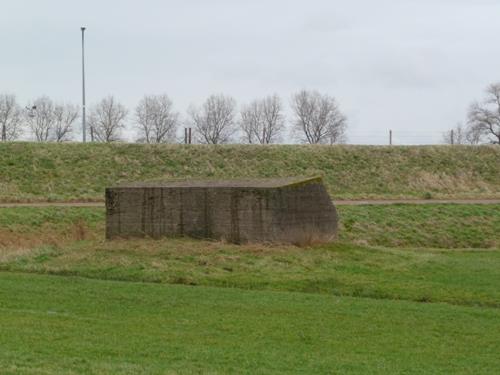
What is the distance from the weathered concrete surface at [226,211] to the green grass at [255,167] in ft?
65.9

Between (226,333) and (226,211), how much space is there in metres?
9.67

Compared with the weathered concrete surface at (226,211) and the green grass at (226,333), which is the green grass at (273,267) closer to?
the weathered concrete surface at (226,211)

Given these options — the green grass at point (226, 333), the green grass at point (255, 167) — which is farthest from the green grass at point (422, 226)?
the green grass at point (226, 333)

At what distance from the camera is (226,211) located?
22.3 m

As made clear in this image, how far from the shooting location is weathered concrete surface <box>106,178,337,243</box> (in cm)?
2211

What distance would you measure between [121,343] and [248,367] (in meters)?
2.19

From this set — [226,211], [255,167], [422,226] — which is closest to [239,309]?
[226,211]

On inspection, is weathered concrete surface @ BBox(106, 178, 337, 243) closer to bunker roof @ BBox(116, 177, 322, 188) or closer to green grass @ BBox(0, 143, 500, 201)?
bunker roof @ BBox(116, 177, 322, 188)

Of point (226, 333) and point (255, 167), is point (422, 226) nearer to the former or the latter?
point (255, 167)

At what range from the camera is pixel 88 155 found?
51.7 metres

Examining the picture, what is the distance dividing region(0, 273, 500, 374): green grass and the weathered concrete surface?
15.3 feet

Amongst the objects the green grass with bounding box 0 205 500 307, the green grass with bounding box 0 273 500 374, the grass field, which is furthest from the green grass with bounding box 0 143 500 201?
the green grass with bounding box 0 273 500 374

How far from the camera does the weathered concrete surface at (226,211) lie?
22109mm

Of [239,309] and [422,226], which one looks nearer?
[239,309]
